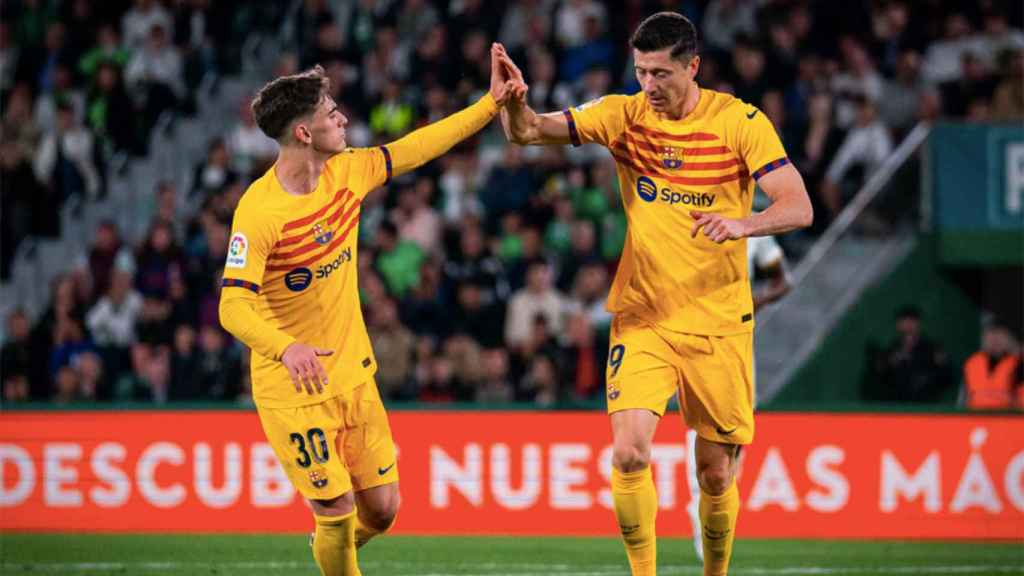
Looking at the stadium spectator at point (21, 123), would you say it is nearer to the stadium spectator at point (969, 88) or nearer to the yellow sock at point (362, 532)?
the stadium spectator at point (969, 88)

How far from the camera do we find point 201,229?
54.2ft

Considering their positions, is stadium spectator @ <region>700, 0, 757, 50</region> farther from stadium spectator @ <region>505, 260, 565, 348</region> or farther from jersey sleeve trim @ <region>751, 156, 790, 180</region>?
jersey sleeve trim @ <region>751, 156, 790, 180</region>

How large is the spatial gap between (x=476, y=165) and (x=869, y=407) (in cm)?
534

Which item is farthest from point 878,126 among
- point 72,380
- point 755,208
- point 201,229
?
point 72,380

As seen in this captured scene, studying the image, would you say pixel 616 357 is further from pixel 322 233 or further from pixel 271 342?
pixel 271 342

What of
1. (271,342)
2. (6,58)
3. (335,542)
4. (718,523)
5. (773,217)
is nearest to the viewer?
(271,342)

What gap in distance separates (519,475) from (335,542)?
485cm

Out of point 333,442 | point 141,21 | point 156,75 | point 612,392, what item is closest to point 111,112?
point 156,75

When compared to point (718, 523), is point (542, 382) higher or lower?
lower

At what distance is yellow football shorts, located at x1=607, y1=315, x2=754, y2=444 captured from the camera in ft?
25.6

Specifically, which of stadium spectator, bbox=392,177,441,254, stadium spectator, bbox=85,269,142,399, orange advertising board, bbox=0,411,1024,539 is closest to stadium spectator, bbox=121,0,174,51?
stadium spectator, bbox=85,269,142,399

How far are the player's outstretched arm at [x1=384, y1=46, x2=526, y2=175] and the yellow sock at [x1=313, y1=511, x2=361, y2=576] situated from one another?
1.56 m

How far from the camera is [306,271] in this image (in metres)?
7.62

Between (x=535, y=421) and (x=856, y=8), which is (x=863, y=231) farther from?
(x=535, y=421)
